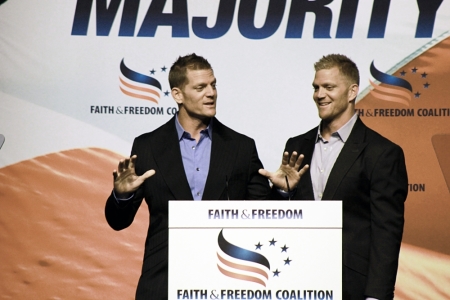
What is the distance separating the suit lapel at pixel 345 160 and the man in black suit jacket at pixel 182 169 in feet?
1.35

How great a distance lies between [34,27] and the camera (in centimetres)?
542

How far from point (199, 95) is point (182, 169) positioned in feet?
1.44

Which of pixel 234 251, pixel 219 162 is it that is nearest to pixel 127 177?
pixel 219 162

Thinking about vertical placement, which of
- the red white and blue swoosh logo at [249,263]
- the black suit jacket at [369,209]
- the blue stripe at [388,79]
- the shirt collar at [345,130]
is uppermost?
the blue stripe at [388,79]

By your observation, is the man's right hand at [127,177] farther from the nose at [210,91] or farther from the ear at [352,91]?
the ear at [352,91]

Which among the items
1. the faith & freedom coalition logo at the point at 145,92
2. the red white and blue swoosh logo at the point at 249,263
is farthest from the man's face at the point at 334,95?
the faith & freedom coalition logo at the point at 145,92

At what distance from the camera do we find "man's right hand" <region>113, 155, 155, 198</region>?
360 cm

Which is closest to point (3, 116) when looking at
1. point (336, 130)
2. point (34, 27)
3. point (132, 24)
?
point (34, 27)

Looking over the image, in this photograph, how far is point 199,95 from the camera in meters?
4.09

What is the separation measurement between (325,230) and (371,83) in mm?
2320

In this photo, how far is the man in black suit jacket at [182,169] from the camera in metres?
3.82

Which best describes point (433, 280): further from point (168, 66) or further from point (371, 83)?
point (168, 66)

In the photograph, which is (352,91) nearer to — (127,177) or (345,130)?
(345,130)

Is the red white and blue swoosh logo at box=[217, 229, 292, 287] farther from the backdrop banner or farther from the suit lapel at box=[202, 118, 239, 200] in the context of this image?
the backdrop banner
